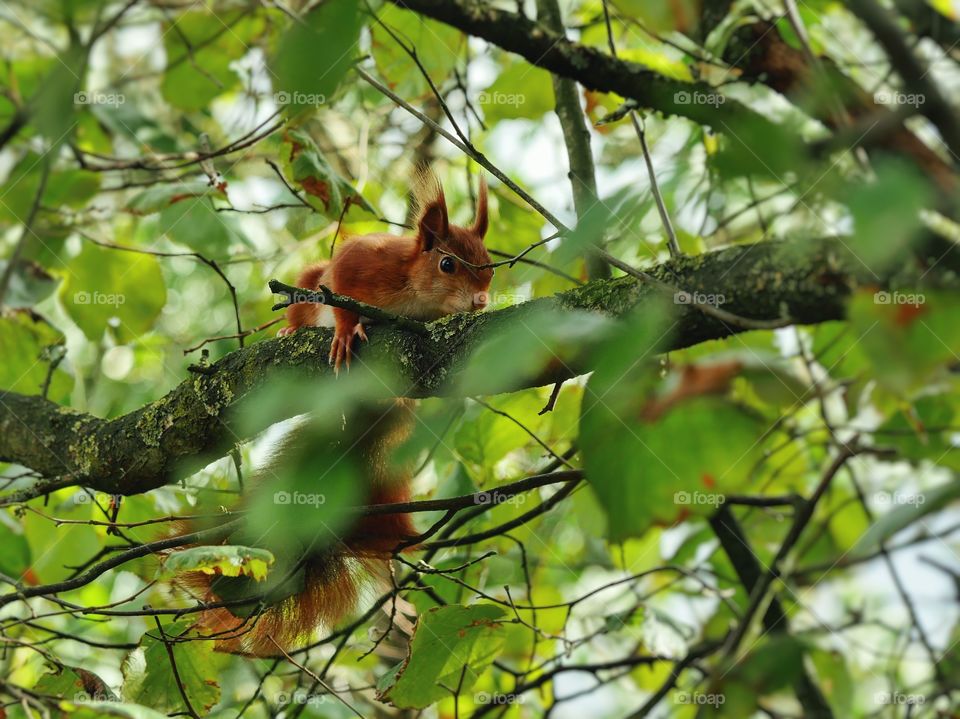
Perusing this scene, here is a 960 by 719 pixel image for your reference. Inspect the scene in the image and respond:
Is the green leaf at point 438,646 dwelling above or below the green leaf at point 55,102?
below

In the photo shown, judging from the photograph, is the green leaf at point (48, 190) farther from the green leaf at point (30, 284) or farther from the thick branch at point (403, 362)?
the thick branch at point (403, 362)

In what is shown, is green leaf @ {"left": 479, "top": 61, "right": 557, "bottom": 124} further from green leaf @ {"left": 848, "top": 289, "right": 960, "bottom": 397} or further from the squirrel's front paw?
green leaf @ {"left": 848, "top": 289, "right": 960, "bottom": 397}

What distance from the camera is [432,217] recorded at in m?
2.50

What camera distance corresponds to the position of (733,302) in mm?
1007

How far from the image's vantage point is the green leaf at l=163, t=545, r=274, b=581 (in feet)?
4.00

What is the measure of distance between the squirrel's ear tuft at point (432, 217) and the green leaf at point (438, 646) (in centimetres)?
120

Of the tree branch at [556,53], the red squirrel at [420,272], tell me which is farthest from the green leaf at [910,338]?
the red squirrel at [420,272]

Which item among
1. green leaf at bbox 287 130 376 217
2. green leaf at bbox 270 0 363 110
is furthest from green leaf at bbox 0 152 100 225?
green leaf at bbox 270 0 363 110

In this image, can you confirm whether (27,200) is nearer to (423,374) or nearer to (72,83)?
(423,374)

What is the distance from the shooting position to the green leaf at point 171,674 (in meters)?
1.59

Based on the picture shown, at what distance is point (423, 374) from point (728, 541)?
121cm

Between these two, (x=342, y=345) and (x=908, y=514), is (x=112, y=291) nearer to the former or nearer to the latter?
(x=342, y=345)

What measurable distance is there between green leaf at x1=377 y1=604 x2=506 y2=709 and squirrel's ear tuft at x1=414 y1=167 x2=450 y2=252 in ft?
3.93

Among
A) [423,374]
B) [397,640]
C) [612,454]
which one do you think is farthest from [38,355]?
[612,454]
